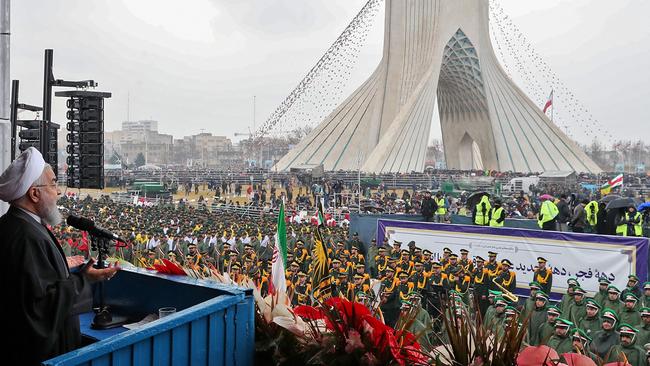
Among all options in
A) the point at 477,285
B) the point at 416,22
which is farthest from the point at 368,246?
the point at 416,22

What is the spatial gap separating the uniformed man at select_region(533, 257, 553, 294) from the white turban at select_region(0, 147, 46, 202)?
7.40 metres

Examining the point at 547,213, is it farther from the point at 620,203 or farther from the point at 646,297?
the point at 646,297

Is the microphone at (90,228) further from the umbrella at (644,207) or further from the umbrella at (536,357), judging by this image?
the umbrella at (644,207)

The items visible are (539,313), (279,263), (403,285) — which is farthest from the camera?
(403,285)

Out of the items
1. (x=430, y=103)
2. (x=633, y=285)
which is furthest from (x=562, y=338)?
(x=430, y=103)

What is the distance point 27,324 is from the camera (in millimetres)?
2021

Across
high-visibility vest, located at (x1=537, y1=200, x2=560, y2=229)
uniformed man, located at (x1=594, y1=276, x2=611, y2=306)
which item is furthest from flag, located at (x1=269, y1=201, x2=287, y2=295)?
high-visibility vest, located at (x1=537, y1=200, x2=560, y2=229)

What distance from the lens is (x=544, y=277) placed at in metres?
8.12

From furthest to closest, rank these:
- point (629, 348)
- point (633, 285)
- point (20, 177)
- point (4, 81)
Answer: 1. point (633, 285)
2. point (629, 348)
3. point (4, 81)
4. point (20, 177)

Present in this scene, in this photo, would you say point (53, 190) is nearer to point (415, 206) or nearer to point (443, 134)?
point (415, 206)

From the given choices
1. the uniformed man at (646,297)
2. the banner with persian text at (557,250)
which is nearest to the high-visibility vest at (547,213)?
the banner with persian text at (557,250)

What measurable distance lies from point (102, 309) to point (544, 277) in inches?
271

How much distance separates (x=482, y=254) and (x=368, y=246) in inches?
119

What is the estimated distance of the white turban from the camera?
7.36 feet
